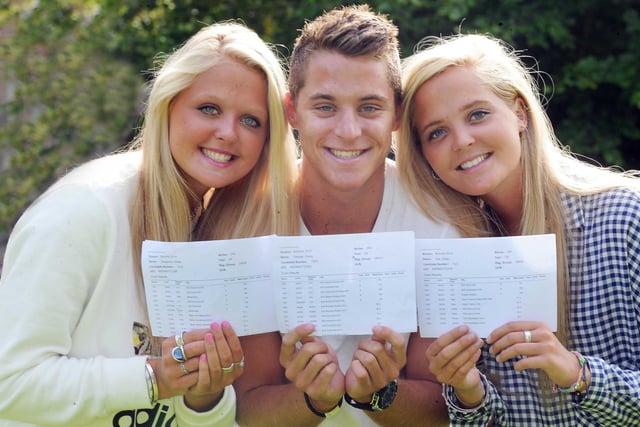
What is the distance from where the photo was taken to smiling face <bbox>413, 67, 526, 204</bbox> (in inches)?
120

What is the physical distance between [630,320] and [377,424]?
3.14 ft

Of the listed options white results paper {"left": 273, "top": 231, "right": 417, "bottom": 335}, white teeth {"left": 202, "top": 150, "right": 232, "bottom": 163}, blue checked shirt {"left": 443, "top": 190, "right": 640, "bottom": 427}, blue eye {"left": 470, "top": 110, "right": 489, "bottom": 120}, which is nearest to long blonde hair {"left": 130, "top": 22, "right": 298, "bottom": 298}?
white teeth {"left": 202, "top": 150, "right": 232, "bottom": 163}

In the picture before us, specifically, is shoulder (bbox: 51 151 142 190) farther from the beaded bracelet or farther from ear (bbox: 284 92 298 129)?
the beaded bracelet

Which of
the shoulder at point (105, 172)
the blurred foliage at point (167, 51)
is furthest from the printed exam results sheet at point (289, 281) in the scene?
the blurred foliage at point (167, 51)

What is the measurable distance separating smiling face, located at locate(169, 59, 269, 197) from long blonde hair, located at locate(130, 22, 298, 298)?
0.11 feet

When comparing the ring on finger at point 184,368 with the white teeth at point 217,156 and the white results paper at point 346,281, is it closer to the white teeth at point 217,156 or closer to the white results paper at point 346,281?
the white results paper at point 346,281

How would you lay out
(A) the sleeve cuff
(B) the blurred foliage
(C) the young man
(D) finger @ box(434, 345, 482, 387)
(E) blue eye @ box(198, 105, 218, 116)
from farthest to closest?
1. (B) the blurred foliage
2. (E) blue eye @ box(198, 105, 218, 116)
3. (C) the young man
4. (A) the sleeve cuff
5. (D) finger @ box(434, 345, 482, 387)

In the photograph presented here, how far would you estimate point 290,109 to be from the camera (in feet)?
10.6

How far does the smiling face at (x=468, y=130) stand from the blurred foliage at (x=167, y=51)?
2.73 metres

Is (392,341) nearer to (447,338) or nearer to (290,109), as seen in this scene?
(447,338)

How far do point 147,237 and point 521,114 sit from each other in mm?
1447

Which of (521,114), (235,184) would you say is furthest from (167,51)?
(521,114)

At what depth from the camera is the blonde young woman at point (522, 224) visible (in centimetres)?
274

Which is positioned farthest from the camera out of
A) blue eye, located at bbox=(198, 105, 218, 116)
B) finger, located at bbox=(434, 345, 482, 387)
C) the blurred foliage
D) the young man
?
the blurred foliage
